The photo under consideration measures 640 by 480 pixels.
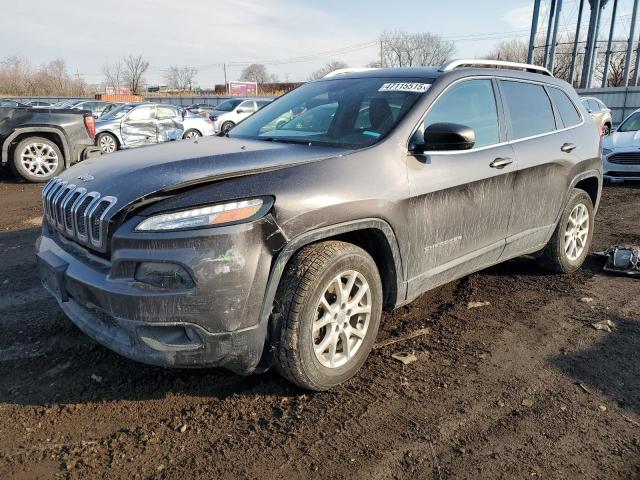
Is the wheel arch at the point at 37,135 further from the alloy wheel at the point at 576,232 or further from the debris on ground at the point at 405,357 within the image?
the alloy wheel at the point at 576,232

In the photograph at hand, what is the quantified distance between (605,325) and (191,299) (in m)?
3.13

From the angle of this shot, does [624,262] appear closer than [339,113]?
No

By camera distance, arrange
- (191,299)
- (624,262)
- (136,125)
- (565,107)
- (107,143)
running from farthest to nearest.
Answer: (136,125) → (107,143) → (624,262) → (565,107) → (191,299)

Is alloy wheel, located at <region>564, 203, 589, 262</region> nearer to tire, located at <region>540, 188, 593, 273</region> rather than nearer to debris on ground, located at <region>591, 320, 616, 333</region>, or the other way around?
tire, located at <region>540, 188, 593, 273</region>

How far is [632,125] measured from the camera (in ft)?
36.6

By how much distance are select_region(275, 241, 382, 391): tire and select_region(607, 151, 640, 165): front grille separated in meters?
9.61

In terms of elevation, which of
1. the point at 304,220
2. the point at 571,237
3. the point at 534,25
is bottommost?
the point at 571,237

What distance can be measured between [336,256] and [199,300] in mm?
750

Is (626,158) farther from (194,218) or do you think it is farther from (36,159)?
(36,159)

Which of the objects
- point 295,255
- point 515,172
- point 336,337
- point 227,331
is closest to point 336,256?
point 295,255

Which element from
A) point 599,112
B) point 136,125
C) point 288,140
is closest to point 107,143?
point 136,125

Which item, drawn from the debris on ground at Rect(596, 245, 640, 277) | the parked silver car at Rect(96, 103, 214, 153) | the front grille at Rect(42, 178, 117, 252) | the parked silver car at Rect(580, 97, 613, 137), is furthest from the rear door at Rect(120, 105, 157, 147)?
the parked silver car at Rect(580, 97, 613, 137)

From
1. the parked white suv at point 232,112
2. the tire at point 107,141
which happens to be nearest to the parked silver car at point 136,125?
the tire at point 107,141

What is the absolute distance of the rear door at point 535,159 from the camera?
3.99m
